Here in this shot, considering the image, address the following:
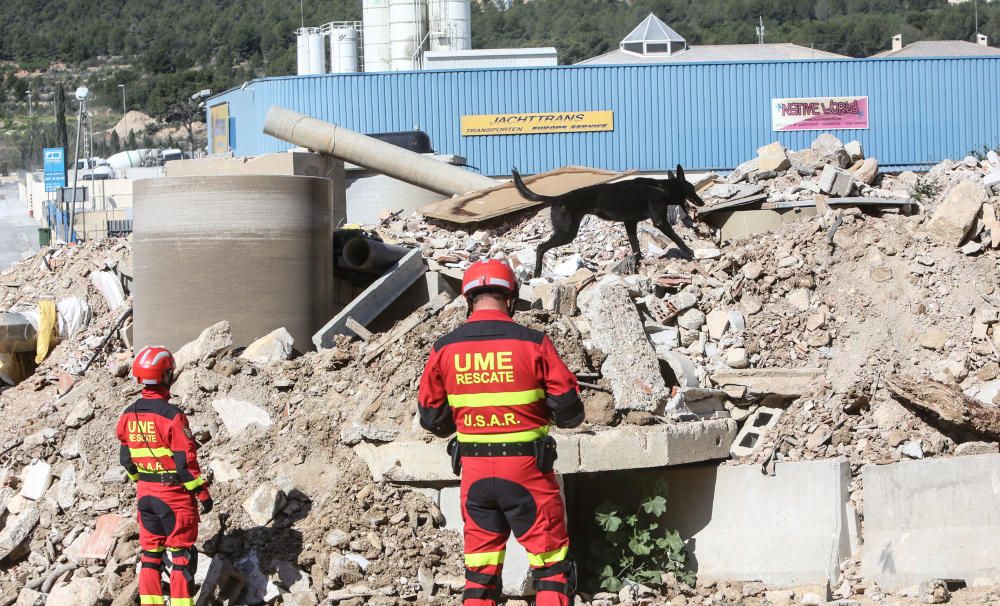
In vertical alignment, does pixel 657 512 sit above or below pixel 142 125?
below

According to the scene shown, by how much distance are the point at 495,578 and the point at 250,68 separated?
398 feet

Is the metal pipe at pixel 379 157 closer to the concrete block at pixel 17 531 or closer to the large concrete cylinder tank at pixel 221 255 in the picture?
the large concrete cylinder tank at pixel 221 255

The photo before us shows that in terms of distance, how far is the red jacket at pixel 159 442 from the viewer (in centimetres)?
633

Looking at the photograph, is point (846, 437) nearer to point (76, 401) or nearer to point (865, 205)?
point (865, 205)

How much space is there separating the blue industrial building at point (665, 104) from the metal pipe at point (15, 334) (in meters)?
18.5

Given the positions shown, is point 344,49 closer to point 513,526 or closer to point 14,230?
point 14,230

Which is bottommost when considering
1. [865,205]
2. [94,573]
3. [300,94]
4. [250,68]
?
[94,573]

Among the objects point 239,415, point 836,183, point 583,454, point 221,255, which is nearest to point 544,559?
point 583,454

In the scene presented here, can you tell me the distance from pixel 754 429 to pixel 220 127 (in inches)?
1199

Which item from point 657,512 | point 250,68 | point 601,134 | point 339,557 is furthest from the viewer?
point 250,68

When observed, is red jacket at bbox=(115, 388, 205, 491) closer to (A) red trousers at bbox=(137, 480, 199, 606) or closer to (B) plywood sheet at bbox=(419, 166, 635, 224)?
(A) red trousers at bbox=(137, 480, 199, 606)

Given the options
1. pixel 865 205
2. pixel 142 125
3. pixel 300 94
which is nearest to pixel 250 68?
pixel 142 125

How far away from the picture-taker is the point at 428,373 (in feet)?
17.2

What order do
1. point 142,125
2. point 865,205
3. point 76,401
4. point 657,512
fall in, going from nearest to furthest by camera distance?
point 657,512 < point 76,401 < point 865,205 < point 142,125
